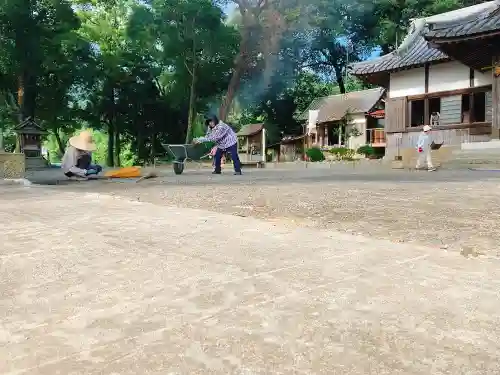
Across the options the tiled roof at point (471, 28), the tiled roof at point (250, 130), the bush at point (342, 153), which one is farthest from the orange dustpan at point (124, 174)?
the tiled roof at point (250, 130)

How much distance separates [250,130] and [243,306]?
34.2 meters

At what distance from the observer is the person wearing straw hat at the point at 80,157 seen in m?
10.0

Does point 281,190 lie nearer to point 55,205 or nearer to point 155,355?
point 55,205

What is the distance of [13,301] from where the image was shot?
1951 millimetres

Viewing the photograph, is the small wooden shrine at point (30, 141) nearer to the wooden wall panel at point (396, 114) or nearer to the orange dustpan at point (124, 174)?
the orange dustpan at point (124, 174)

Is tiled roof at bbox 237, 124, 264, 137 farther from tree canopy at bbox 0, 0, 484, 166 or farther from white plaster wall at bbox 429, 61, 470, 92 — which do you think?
white plaster wall at bbox 429, 61, 470, 92

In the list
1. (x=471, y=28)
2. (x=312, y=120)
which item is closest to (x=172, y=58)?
(x=312, y=120)

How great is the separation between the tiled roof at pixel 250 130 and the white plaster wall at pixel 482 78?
63.4ft

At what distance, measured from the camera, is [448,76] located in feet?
58.1

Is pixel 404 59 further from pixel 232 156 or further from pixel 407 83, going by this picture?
pixel 232 156

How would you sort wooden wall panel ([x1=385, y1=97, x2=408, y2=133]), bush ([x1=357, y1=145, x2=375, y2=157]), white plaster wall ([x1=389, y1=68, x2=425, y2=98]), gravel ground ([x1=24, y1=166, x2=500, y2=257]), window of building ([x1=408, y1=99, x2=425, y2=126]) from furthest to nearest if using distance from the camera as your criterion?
bush ([x1=357, y1=145, x2=375, y2=157])
wooden wall panel ([x1=385, y1=97, x2=408, y2=133])
window of building ([x1=408, y1=99, x2=425, y2=126])
white plaster wall ([x1=389, y1=68, x2=425, y2=98])
gravel ground ([x1=24, y1=166, x2=500, y2=257])

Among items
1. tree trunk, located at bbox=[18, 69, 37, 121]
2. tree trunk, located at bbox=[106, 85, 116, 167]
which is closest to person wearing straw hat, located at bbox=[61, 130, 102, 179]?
tree trunk, located at bbox=[18, 69, 37, 121]

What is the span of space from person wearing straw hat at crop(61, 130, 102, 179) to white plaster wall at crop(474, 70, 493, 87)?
44.2 ft

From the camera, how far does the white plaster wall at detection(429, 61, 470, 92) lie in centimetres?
1725
